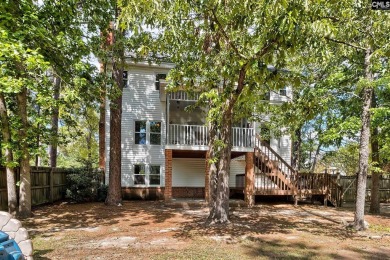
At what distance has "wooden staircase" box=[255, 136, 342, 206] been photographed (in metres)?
14.5

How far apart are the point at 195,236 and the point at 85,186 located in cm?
915

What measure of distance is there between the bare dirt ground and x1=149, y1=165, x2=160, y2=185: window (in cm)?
493

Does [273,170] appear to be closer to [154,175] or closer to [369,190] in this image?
[154,175]

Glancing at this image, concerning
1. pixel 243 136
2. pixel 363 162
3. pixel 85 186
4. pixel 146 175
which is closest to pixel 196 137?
pixel 243 136

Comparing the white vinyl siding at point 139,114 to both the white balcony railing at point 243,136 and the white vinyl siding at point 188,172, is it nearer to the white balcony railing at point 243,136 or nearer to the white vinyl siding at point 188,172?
the white vinyl siding at point 188,172

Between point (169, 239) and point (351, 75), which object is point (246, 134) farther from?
point (169, 239)

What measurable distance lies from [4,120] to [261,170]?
1096 centimetres

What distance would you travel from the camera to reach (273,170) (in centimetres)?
1465

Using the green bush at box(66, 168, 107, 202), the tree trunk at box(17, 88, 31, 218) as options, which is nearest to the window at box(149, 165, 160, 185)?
the green bush at box(66, 168, 107, 202)

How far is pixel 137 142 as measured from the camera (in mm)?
16500

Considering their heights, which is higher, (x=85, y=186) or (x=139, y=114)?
(x=139, y=114)

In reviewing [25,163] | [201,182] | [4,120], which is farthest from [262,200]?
[4,120]

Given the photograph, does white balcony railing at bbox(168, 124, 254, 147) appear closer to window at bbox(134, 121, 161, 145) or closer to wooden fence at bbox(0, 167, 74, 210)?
window at bbox(134, 121, 161, 145)

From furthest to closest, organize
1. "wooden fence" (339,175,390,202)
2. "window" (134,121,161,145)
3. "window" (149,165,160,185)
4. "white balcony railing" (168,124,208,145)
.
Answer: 1. "wooden fence" (339,175,390,202)
2. "window" (134,121,161,145)
3. "window" (149,165,160,185)
4. "white balcony railing" (168,124,208,145)
